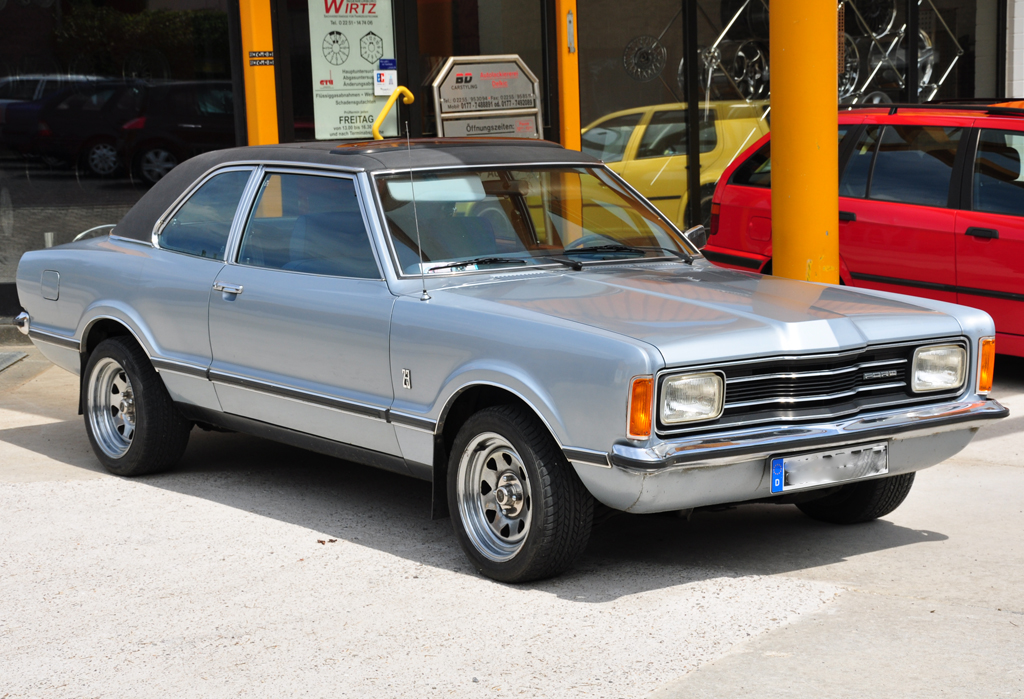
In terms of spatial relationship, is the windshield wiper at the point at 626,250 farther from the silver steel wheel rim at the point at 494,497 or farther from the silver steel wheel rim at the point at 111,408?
the silver steel wheel rim at the point at 111,408

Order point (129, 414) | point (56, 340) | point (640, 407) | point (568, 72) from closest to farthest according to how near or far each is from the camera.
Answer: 1. point (640, 407)
2. point (129, 414)
3. point (56, 340)
4. point (568, 72)

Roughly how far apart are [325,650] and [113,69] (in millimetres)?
7415

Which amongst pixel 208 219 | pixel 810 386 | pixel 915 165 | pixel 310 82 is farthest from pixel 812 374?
pixel 310 82

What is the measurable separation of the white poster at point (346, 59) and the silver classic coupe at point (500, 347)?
4.44 metres

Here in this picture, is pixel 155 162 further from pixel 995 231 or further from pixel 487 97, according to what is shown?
pixel 995 231

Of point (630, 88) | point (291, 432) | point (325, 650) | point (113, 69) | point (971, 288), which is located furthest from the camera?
point (630, 88)

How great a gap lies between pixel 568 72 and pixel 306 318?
22.1 feet

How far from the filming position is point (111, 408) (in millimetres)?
6539

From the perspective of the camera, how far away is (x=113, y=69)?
1027 centimetres

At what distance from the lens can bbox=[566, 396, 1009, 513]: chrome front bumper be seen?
4.21m

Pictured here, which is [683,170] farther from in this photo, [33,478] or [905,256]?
[33,478]

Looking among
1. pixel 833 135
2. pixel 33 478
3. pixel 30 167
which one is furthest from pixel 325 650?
pixel 30 167

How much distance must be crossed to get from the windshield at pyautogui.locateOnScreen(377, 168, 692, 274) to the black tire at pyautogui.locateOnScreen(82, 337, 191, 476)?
1.72 meters

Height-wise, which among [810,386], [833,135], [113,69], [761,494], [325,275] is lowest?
[761,494]
